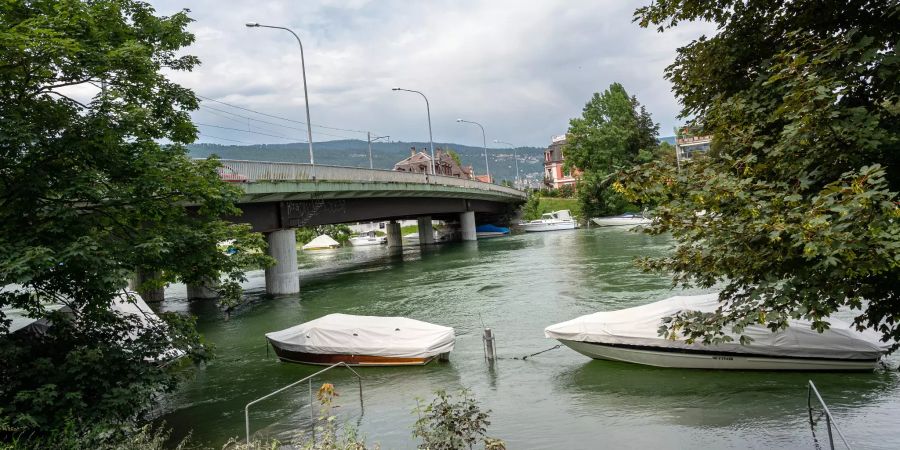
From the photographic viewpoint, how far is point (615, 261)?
43562 millimetres

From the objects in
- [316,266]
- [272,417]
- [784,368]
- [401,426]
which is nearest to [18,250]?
[272,417]

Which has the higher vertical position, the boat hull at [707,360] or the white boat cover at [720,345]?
the white boat cover at [720,345]

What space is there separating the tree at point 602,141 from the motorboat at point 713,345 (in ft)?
264

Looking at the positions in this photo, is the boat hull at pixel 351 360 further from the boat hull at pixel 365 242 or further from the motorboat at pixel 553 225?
the boat hull at pixel 365 242

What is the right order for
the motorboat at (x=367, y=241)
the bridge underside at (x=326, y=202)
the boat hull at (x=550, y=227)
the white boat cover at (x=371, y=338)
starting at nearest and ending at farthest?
1. the white boat cover at (x=371, y=338)
2. the bridge underside at (x=326, y=202)
3. the boat hull at (x=550, y=227)
4. the motorboat at (x=367, y=241)

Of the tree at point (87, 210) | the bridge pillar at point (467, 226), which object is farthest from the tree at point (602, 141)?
the tree at point (87, 210)

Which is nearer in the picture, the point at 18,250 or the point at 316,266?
the point at 18,250

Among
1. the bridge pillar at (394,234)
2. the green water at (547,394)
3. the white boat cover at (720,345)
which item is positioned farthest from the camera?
the bridge pillar at (394,234)

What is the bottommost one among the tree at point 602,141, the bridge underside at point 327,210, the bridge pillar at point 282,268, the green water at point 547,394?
the green water at point 547,394

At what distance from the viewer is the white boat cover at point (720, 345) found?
15.2 metres

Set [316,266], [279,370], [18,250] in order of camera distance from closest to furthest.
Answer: [18,250] → [279,370] → [316,266]

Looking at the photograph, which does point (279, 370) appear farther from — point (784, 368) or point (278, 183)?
point (278, 183)

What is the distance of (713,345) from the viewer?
1620cm

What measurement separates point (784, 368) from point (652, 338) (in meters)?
3.22
